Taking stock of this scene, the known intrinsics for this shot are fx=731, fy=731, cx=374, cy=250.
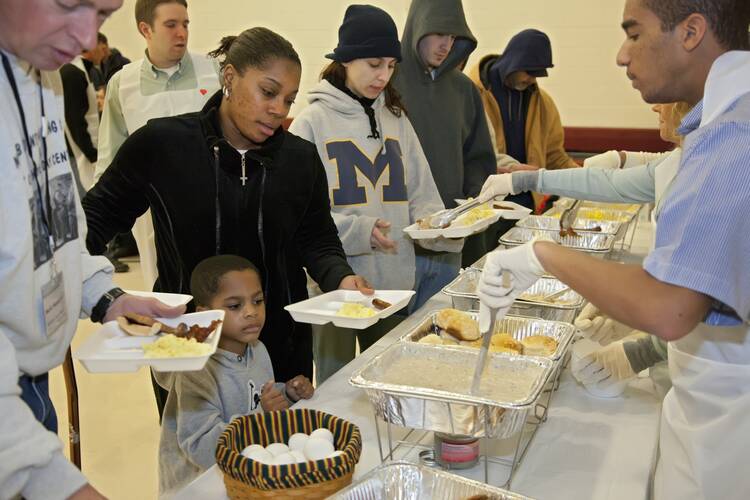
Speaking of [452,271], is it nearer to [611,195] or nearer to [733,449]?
[611,195]

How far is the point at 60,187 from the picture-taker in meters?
1.03

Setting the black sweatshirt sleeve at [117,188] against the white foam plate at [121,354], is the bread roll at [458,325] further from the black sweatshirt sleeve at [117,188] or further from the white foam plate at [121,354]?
the black sweatshirt sleeve at [117,188]

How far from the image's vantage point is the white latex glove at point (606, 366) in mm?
1463

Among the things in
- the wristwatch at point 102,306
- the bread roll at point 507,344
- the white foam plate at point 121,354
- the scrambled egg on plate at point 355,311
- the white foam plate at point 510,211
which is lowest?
the bread roll at point 507,344

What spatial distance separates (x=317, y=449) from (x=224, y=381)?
46cm

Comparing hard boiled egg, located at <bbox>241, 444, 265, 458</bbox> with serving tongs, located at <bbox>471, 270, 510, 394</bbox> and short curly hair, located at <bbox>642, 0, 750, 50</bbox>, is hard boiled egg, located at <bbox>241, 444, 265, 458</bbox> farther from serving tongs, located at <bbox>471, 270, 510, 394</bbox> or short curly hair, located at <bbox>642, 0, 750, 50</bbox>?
short curly hair, located at <bbox>642, 0, 750, 50</bbox>

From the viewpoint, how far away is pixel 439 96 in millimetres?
2707

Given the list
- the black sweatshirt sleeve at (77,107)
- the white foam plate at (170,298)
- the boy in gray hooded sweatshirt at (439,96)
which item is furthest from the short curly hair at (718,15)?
the black sweatshirt sleeve at (77,107)

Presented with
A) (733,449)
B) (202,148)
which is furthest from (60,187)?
(733,449)

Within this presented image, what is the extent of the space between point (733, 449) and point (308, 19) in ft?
16.8

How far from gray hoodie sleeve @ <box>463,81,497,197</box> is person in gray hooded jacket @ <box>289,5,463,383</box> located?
0.57 m

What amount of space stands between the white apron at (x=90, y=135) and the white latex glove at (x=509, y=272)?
391 cm

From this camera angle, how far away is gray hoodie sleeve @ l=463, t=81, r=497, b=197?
290 cm

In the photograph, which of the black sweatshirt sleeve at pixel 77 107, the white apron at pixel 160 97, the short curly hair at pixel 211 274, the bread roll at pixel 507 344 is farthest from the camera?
the black sweatshirt sleeve at pixel 77 107
